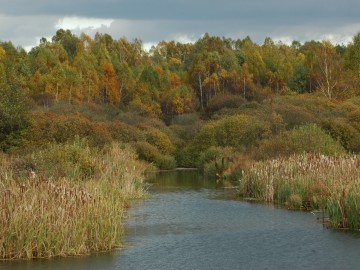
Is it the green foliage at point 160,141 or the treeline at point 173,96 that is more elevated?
the treeline at point 173,96

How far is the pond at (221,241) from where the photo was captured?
2169 cm

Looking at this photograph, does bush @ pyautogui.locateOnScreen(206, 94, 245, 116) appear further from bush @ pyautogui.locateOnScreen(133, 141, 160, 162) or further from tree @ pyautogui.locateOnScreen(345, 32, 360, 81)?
bush @ pyautogui.locateOnScreen(133, 141, 160, 162)

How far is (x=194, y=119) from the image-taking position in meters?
90.9

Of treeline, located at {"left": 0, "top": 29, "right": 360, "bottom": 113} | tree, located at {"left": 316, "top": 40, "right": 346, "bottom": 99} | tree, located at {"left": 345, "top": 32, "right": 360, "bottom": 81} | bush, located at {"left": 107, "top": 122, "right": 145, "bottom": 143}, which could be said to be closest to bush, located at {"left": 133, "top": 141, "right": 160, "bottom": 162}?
bush, located at {"left": 107, "top": 122, "right": 145, "bottom": 143}

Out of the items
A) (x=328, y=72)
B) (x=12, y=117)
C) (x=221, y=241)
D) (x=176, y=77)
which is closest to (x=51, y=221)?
(x=221, y=241)

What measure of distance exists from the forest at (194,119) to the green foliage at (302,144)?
0.30 feet

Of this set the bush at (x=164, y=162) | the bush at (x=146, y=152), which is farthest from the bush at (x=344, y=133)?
the bush at (x=146, y=152)

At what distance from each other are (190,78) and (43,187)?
3781 inches

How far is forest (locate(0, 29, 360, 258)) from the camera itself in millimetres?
33938

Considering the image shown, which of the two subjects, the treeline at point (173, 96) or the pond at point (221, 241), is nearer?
the pond at point (221, 241)

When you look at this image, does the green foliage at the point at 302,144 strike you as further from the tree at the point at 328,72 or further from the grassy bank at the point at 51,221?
the tree at the point at 328,72

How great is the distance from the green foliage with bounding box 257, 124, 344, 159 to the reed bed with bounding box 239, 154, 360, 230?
320 inches

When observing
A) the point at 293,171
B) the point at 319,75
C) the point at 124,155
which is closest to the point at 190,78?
the point at 319,75

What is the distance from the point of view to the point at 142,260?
2242 centimetres
